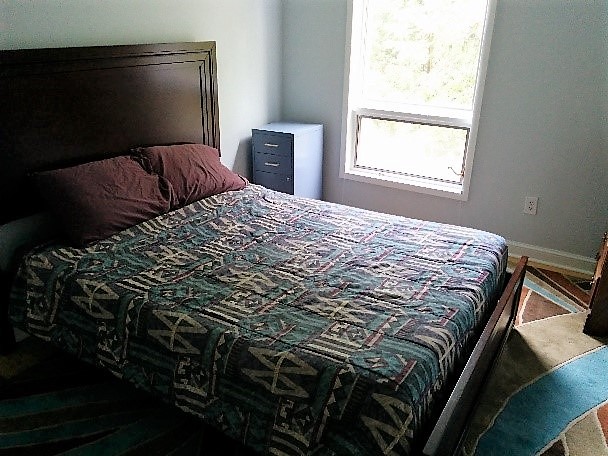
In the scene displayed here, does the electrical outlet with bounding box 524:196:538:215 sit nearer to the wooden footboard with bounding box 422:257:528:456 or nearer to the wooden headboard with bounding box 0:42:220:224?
the wooden footboard with bounding box 422:257:528:456

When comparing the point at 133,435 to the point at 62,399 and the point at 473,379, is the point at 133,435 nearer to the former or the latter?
the point at 62,399

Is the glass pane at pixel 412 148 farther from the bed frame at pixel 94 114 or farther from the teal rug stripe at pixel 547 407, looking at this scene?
the teal rug stripe at pixel 547 407

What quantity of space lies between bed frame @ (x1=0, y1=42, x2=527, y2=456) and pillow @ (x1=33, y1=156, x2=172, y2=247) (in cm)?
12

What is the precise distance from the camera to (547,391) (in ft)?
7.30

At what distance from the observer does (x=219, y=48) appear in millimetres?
3377

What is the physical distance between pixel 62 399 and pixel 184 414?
20.1 inches

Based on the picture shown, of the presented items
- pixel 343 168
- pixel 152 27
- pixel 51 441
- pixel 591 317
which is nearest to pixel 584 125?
pixel 591 317

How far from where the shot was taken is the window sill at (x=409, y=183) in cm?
360

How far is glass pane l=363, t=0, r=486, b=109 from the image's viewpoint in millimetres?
3346

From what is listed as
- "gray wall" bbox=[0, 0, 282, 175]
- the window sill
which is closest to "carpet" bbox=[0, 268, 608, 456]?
the window sill

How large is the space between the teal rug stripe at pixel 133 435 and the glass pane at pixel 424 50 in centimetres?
265

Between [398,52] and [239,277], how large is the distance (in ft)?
7.43

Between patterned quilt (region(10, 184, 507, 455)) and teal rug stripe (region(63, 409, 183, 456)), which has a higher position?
patterned quilt (region(10, 184, 507, 455))

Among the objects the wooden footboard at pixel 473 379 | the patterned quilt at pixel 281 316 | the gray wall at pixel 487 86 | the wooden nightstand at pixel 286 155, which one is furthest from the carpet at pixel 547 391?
the wooden nightstand at pixel 286 155
